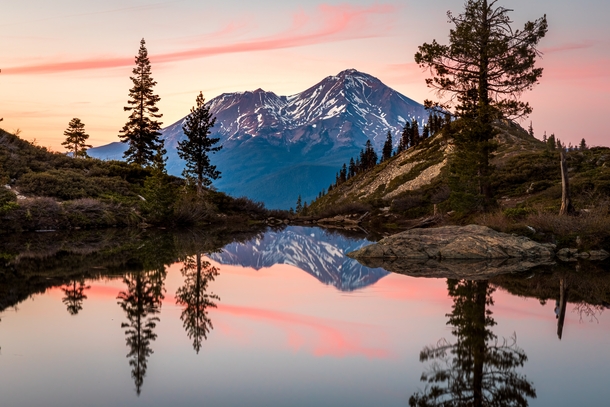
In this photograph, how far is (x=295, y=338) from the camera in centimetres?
930

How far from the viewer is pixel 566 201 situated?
25.7 meters

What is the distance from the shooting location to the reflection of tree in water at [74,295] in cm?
1142

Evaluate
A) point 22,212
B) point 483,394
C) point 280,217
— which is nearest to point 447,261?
point 483,394

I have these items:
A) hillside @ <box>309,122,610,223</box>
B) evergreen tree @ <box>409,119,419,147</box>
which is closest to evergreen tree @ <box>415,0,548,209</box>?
hillside @ <box>309,122,610,223</box>

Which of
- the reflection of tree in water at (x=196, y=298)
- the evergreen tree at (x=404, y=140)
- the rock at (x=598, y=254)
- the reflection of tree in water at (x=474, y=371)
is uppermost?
the evergreen tree at (x=404, y=140)

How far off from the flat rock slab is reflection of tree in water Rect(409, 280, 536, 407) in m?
10.5

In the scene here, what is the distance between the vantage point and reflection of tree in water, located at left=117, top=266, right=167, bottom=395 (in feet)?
25.7

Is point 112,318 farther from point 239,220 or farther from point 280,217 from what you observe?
point 280,217

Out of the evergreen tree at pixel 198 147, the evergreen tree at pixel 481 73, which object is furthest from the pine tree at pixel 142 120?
the evergreen tree at pixel 481 73

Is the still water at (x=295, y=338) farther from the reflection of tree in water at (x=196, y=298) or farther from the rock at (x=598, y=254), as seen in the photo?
the rock at (x=598, y=254)

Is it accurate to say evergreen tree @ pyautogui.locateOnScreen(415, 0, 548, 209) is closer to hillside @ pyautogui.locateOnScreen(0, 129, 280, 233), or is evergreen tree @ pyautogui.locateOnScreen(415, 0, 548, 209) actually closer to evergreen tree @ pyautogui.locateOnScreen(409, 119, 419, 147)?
hillside @ pyautogui.locateOnScreen(0, 129, 280, 233)

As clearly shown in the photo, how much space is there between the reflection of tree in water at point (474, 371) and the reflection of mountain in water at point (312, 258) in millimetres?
5401

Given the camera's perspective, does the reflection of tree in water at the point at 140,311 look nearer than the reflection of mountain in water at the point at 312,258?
Yes

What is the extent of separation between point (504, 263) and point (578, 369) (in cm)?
1228
